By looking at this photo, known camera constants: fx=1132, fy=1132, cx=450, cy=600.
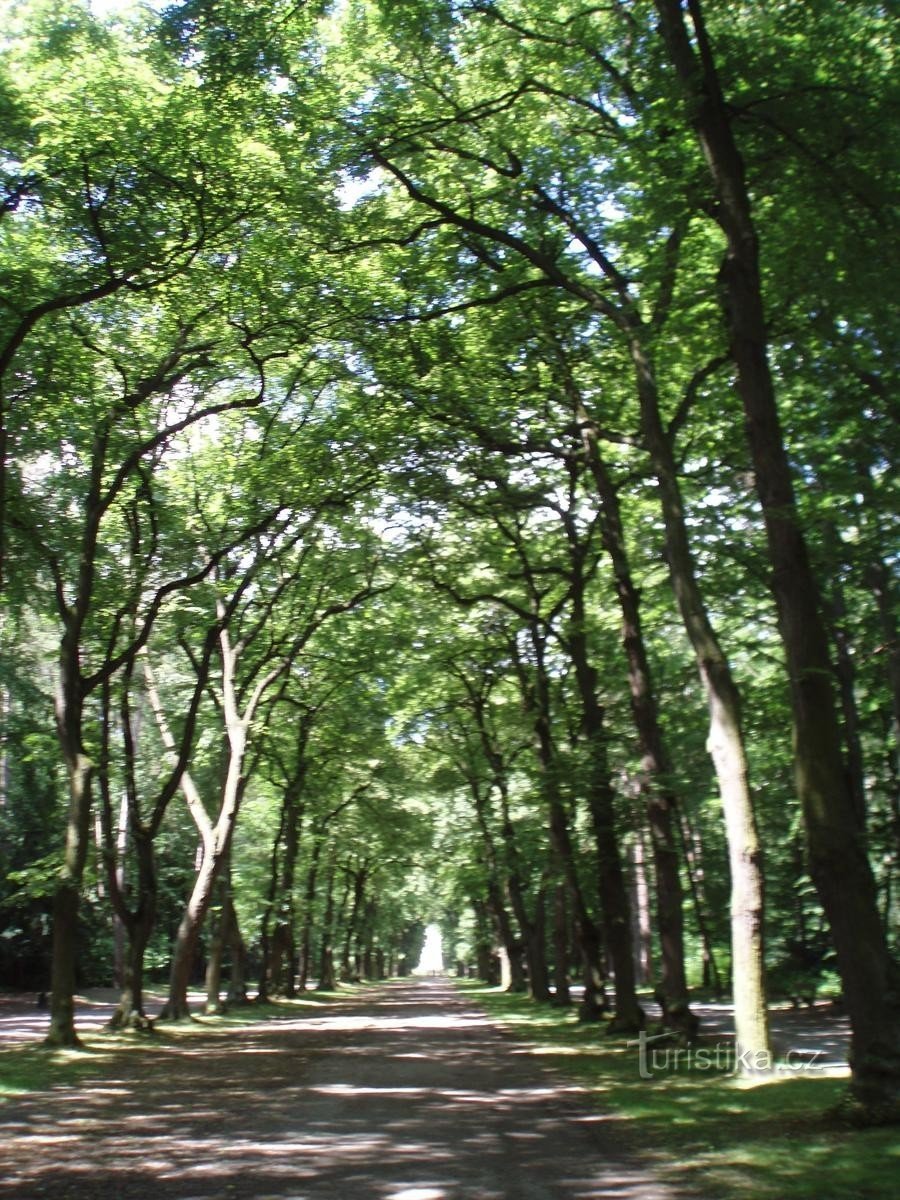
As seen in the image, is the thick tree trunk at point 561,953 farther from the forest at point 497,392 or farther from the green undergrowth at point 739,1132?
the green undergrowth at point 739,1132

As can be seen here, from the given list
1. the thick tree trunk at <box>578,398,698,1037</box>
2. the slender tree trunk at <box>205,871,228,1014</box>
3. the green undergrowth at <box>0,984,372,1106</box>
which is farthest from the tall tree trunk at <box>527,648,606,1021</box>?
the slender tree trunk at <box>205,871,228,1014</box>

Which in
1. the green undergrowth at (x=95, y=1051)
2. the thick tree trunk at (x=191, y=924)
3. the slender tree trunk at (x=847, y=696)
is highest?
the slender tree trunk at (x=847, y=696)

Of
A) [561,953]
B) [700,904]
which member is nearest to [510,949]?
[561,953]

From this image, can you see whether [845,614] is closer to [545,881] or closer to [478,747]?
[545,881]

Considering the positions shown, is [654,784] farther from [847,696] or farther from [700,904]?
[700,904]

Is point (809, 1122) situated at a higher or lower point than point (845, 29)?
lower

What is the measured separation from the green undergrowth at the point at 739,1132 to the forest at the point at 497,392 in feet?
2.04

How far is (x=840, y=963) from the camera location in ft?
29.0

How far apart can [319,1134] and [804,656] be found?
5.71 meters

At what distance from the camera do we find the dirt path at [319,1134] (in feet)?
24.2

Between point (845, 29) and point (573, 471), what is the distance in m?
9.24

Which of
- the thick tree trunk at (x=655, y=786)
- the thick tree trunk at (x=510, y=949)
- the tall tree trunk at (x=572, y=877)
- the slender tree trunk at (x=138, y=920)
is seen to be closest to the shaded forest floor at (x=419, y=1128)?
the thick tree trunk at (x=655, y=786)

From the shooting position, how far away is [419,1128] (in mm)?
9828

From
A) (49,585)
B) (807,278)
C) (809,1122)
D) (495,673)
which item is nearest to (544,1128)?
(809,1122)
